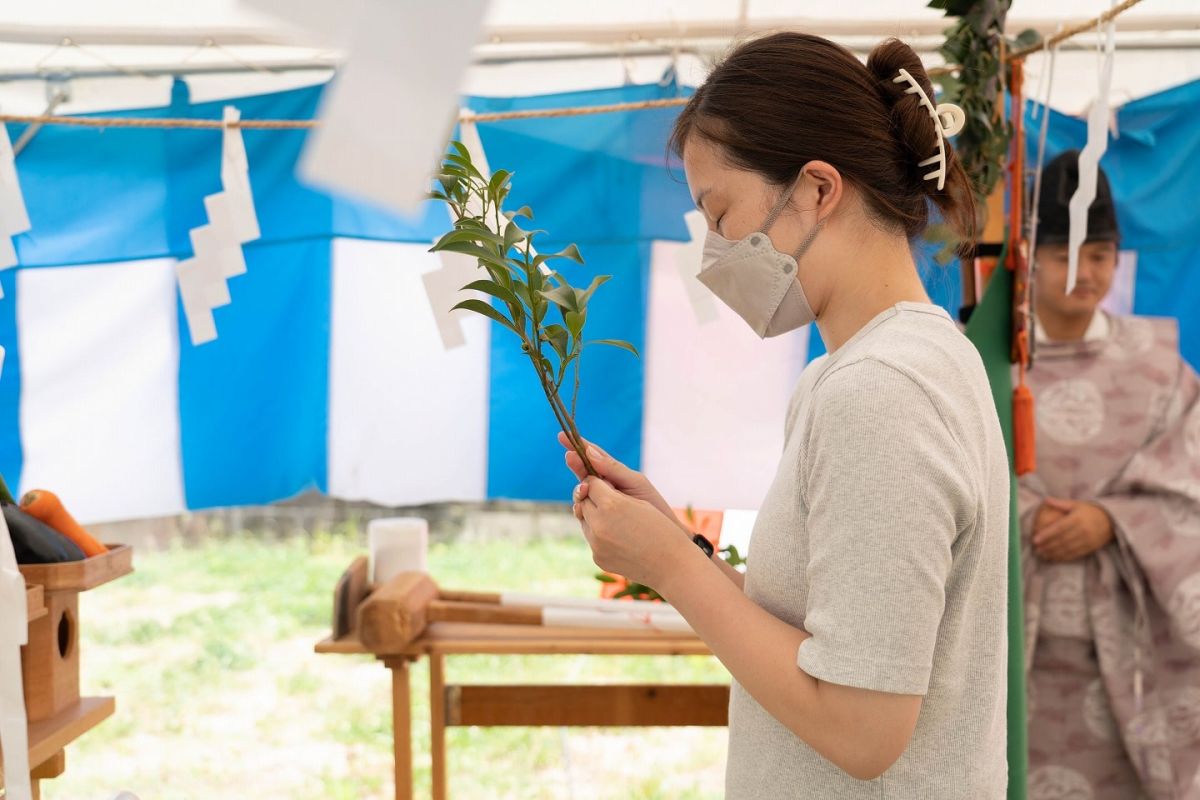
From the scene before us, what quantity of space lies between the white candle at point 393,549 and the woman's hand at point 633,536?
147 cm

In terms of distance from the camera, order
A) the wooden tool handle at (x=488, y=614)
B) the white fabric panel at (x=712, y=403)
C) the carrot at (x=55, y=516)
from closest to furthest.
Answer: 1. the carrot at (x=55, y=516)
2. the wooden tool handle at (x=488, y=614)
3. the white fabric panel at (x=712, y=403)

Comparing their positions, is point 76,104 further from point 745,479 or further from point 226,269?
point 745,479

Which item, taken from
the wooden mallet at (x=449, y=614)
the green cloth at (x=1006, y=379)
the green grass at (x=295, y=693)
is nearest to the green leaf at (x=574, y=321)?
the green cloth at (x=1006, y=379)

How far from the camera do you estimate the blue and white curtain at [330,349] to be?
9.02 feet

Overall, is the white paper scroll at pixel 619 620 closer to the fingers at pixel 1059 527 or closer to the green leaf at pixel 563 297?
the fingers at pixel 1059 527

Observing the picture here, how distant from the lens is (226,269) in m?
2.45

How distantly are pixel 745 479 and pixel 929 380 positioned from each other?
212 centimetres

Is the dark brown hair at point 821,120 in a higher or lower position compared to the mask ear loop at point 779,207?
higher

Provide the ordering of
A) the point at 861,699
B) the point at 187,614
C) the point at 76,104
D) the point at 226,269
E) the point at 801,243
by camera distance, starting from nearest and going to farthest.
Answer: the point at 861,699 → the point at 801,243 → the point at 226,269 → the point at 76,104 → the point at 187,614

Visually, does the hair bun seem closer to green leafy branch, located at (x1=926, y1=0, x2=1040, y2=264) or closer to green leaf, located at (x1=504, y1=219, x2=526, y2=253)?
green leaf, located at (x1=504, y1=219, x2=526, y2=253)

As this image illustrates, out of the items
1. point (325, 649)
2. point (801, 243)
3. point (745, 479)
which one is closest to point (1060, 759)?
point (745, 479)

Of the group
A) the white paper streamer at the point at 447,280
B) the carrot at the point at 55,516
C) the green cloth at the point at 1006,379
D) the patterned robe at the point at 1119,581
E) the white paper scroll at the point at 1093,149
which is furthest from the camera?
the white paper streamer at the point at 447,280

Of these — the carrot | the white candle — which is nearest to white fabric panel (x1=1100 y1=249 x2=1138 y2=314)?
the white candle

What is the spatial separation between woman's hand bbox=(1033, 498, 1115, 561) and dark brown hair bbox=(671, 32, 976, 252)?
1237 mm
